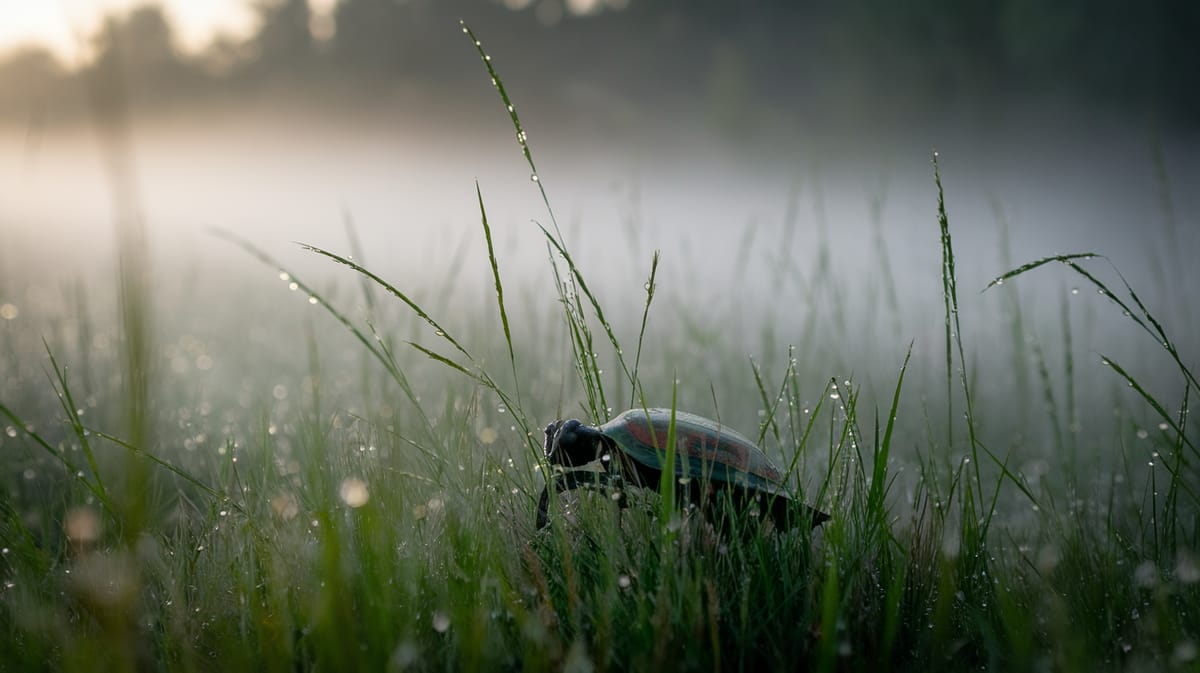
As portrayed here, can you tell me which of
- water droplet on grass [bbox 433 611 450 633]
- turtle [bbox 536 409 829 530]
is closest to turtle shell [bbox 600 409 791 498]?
turtle [bbox 536 409 829 530]

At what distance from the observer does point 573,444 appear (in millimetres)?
1419

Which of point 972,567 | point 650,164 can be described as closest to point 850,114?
point 650,164

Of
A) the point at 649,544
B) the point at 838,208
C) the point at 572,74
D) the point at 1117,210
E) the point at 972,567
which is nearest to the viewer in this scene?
the point at 649,544

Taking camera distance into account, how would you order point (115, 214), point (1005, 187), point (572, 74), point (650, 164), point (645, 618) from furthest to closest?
point (650, 164) < point (572, 74) < point (1005, 187) < point (645, 618) < point (115, 214)

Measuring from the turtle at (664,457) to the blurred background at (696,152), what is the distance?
0.74m

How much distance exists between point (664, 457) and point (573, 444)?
179 mm

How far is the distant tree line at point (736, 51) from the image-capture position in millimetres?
10711

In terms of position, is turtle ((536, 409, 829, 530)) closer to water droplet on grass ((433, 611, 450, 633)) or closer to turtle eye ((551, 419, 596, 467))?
turtle eye ((551, 419, 596, 467))

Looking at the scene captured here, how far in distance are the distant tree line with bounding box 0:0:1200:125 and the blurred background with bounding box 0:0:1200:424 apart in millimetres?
43

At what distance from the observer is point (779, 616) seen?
129cm

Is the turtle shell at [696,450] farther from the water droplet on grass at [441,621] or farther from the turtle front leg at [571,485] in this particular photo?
the water droplet on grass at [441,621]

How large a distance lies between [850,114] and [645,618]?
14309 millimetres

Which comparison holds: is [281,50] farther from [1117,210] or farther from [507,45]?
[1117,210]

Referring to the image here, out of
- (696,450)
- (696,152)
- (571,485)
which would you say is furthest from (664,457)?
(696,152)
